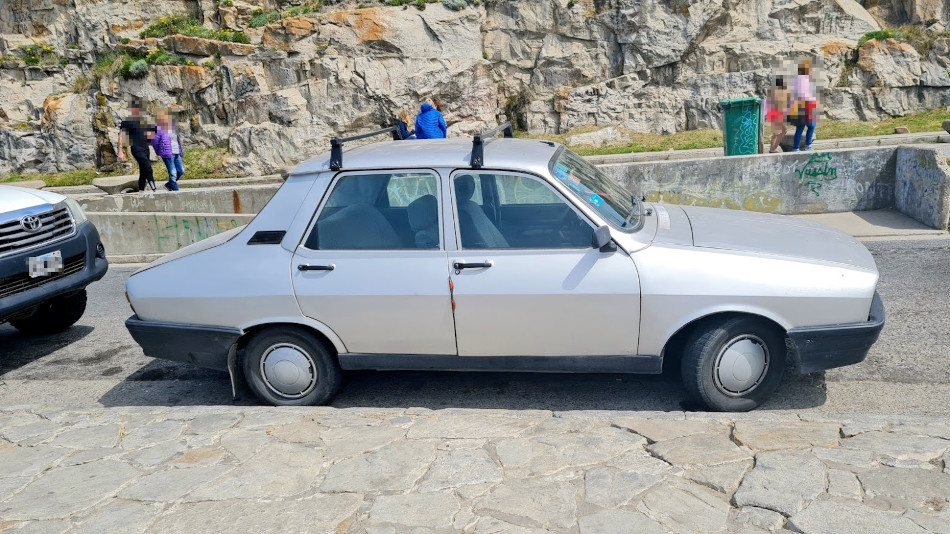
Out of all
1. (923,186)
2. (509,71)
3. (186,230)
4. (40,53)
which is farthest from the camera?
(40,53)

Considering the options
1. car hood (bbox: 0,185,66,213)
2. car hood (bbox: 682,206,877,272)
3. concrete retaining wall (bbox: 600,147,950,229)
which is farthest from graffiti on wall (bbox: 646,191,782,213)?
car hood (bbox: 0,185,66,213)

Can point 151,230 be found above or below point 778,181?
below

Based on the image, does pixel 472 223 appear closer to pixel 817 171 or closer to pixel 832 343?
pixel 832 343

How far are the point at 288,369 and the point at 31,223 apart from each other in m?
2.99

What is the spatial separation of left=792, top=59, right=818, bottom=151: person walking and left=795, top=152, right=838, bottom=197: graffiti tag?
2029mm

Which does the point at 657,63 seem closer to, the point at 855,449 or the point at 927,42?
the point at 927,42

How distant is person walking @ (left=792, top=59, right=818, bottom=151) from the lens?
1214 centimetres

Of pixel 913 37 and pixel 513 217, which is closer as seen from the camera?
pixel 513 217

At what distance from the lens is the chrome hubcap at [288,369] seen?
16.2 ft

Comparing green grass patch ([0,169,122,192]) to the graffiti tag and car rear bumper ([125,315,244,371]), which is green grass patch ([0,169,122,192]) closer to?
car rear bumper ([125,315,244,371])

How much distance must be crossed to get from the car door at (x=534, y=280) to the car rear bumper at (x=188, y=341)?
1.51m

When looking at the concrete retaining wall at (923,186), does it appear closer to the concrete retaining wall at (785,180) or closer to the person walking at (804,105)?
the concrete retaining wall at (785,180)

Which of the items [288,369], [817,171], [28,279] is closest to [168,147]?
[28,279]

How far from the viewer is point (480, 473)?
147 inches
